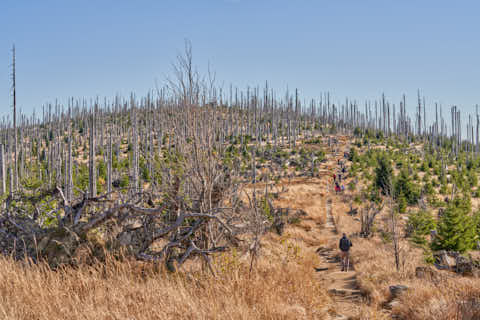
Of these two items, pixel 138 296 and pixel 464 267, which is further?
pixel 464 267

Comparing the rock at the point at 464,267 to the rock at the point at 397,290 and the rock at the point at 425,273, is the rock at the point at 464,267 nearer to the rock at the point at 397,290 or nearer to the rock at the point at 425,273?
the rock at the point at 425,273

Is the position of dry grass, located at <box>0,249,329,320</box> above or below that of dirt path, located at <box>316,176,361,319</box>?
above

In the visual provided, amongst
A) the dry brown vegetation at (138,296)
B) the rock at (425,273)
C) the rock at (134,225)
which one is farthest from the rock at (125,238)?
the rock at (425,273)

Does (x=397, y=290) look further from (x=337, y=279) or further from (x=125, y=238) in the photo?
(x=125, y=238)

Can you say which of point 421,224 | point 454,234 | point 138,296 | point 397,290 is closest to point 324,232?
point 421,224

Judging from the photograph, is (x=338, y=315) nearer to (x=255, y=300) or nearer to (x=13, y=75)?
(x=255, y=300)

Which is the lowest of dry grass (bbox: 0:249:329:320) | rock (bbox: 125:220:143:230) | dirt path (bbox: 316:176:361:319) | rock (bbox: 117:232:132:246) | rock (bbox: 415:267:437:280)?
dirt path (bbox: 316:176:361:319)

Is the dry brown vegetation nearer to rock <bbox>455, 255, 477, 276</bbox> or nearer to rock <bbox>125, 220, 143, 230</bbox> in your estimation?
rock <bbox>125, 220, 143, 230</bbox>

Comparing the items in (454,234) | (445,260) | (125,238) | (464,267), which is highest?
(125,238)

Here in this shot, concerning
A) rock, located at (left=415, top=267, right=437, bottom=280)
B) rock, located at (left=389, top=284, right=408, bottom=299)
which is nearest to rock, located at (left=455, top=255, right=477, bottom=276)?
rock, located at (left=415, top=267, right=437, bottom=280)

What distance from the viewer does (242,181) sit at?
661 centimetres

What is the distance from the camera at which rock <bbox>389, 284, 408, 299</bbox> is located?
7.27m

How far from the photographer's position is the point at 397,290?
7.39 m

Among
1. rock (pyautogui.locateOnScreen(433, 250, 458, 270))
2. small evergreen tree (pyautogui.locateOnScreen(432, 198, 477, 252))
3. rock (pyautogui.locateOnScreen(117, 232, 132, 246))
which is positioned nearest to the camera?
rock (pyautogui.locateOnScreen(117, 232, 132, 246))
